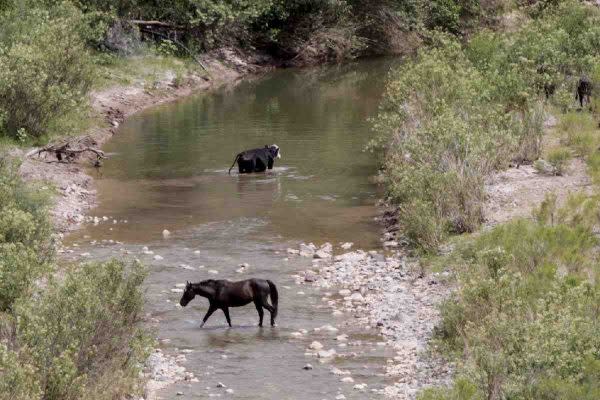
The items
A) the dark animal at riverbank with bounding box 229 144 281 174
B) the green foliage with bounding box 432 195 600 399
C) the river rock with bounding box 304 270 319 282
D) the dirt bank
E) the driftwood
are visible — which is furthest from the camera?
the driftwood

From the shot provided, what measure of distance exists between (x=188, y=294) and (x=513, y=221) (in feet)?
19.4

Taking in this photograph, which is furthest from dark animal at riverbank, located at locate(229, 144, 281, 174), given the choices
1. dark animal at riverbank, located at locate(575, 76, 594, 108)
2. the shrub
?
dark animal at riverbank, located at locate(575, 76, 594, 108)

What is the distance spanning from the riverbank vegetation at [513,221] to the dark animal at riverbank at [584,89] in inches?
13.6

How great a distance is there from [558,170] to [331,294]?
280 inches

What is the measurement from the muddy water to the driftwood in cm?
56

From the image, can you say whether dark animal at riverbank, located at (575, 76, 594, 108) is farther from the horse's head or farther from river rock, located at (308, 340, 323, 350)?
river rock, located at (308, 340, 323, 350)

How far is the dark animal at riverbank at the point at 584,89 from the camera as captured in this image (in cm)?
2808

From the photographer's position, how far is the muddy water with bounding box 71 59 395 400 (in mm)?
15398

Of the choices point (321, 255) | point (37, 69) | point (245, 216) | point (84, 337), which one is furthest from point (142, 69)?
point (84, 337)

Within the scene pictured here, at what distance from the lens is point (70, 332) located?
1305 cm

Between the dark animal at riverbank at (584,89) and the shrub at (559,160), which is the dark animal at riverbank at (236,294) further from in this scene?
the dark animal at riverbank at (584,89)

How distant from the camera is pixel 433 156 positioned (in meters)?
21.9

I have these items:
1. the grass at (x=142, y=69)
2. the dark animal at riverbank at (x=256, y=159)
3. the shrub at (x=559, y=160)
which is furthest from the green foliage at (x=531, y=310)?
the grass at (x=142, y=69)

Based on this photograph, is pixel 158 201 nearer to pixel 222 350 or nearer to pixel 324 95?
pixel 222 350
